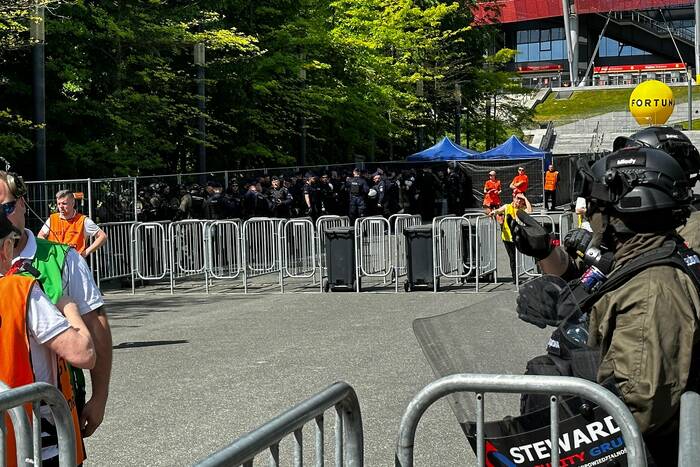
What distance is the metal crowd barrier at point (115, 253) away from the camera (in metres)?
18.9

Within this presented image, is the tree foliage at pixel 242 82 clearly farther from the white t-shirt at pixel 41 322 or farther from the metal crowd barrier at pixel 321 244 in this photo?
the white t-shirt at pixel 41 322

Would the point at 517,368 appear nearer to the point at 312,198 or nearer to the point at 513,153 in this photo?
the point at 312,198

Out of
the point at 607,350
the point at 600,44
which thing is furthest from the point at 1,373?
the point at 600,44

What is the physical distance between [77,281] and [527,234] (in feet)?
5.69

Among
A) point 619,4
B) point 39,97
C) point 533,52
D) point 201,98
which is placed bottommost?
point 39,97

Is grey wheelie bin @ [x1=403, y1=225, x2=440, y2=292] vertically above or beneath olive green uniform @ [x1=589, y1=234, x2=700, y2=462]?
beneath

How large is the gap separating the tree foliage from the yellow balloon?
9131 millimetres

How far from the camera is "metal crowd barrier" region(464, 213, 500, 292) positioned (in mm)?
18234

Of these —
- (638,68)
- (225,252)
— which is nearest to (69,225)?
(225,252)

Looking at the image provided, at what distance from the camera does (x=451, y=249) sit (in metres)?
18.5

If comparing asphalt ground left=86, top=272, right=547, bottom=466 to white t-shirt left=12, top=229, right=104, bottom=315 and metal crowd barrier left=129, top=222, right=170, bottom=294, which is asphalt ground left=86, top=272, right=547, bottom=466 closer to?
white t-shirt left=12, top=229, right=104, bottom=315

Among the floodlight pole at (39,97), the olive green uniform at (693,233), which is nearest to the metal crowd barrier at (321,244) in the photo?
the floodlight pole at (39,97)

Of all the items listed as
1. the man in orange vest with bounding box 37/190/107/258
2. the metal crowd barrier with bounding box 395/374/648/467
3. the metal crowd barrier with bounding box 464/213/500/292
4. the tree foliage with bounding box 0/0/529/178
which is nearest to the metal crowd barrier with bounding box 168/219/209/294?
the tree foliage with bounding box 0/0/529/178

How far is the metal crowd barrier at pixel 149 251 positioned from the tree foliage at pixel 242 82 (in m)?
2.53
